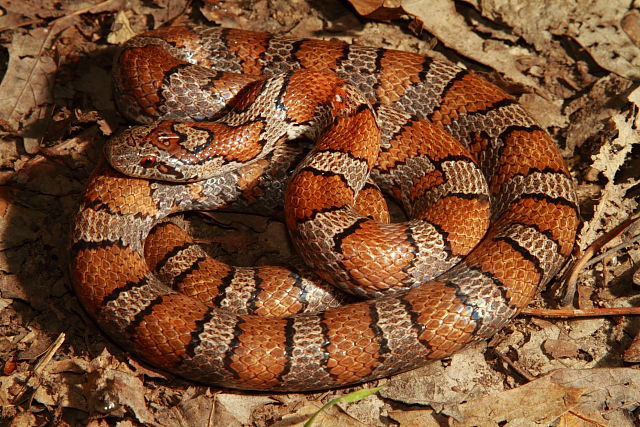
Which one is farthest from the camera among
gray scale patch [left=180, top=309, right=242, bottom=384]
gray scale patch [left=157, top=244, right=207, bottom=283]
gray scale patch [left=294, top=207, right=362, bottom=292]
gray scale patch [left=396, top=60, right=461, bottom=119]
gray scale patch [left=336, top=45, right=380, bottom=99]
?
gray scale patch [left=336, top=45, right=380, bottom=99]

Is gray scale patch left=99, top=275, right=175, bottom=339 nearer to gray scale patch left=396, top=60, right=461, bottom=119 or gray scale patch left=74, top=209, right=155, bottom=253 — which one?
gray scale patch left=74, top=209, right=155, bottom=253

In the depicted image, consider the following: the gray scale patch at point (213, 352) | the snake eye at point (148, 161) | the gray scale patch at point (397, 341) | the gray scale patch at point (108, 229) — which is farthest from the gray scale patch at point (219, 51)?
the gray scale patch at point (397, 341)

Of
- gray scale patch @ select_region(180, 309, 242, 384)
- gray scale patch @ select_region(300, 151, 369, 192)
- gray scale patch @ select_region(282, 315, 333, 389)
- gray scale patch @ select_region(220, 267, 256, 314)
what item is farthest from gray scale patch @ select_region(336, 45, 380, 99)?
gray scale patch @ select_region(180, 309, 242, 384)

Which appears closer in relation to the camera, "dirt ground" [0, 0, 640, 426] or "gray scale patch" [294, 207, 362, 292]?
"dirt ground" [0, 0, 640, 426]

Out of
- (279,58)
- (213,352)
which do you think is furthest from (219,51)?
(213,352)

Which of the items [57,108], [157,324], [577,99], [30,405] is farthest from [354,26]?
[30,405]

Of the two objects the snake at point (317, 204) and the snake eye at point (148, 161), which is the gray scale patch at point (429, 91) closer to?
the snake at point (317, 204)

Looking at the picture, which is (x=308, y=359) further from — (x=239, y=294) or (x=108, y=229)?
(x=108, y=229)
